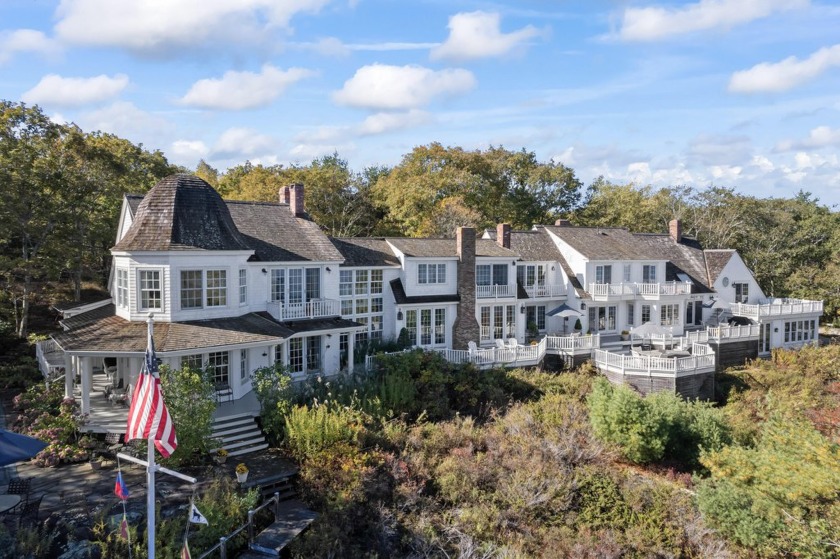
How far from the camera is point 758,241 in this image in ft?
165

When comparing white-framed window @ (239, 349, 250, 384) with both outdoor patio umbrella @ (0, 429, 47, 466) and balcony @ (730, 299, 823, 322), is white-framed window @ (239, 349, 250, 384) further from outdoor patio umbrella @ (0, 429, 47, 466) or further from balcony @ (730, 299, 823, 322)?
balcony @ (730, 299, 823, 322)

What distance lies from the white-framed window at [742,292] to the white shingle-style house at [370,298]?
0.09 meters

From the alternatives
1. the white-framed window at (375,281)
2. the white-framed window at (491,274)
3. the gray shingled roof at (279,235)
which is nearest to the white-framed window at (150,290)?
the gray shingled roof at (279,235)

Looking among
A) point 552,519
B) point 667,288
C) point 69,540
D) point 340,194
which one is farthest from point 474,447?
point 340,194

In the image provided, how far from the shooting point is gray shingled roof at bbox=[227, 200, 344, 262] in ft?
80.8

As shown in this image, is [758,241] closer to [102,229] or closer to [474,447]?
[474,447]

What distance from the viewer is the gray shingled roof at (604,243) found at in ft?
113

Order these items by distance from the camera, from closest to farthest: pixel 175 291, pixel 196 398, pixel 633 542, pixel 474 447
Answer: pixel 633 542 → pixel 196 398 → pixel 474 447 → pixel 175 291

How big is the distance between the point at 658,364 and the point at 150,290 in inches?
884

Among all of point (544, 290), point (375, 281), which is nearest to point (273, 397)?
point (375, 281)

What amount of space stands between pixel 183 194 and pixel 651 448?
2008 centimetres

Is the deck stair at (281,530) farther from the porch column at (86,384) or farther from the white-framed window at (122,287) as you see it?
the white-framed window at (122,287)

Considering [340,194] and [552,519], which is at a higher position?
[340,194]

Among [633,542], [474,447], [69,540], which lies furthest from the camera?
[474,447]
